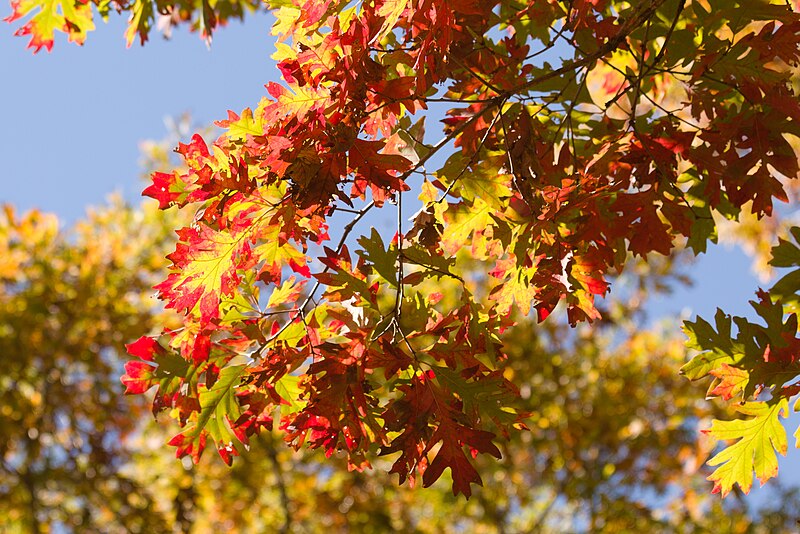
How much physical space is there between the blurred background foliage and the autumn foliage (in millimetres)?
5241

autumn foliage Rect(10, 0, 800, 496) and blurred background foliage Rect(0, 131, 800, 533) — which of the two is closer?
autumn foliage Rect(10, 0, 800, 496)

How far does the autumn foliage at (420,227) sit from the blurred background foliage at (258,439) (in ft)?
17.2

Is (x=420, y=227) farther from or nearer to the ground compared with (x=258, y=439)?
nearer to the ground

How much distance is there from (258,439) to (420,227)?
5.90m

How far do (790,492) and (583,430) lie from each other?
3.77 m

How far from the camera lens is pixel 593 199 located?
200cm

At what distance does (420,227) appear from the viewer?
2.03 metres

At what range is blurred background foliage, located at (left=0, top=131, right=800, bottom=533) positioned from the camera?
755cm

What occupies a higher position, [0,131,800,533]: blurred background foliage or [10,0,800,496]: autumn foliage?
[0,131,800,533]: blurred background foliage

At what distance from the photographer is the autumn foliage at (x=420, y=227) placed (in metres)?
1.81

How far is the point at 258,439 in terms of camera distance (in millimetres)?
7504

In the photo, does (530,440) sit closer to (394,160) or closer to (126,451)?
(126,451)

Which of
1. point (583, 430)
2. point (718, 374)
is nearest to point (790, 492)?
point (583, 430)

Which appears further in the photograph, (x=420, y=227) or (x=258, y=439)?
(x=258, y=439)
